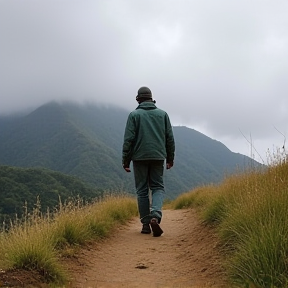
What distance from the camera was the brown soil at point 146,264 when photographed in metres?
3.77

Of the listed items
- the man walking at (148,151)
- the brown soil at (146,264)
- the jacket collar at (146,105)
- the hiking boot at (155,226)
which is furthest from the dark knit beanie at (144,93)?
the brown soil at (146,264)

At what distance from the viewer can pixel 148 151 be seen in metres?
6.31

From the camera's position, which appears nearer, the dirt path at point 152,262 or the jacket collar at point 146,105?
the dirt path at point 152,262

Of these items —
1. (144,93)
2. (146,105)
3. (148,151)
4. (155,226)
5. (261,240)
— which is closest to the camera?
(261,240)

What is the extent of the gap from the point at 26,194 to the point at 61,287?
45.2 meters

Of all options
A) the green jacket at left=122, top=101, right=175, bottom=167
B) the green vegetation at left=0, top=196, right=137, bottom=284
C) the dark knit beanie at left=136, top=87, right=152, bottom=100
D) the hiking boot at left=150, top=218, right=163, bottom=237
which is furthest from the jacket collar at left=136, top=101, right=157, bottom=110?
the green vegetation at left=0, top=196, right=137, bottom=284

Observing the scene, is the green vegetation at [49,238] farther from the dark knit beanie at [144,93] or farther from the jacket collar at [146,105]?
the dark knit beanie at [144,93]

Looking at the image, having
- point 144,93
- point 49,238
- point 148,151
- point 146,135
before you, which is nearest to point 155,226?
point 148,151

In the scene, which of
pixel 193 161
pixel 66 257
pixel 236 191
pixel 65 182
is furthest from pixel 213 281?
pixel 193 161

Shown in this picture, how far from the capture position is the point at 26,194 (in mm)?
46531

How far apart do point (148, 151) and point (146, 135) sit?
10.6 inches

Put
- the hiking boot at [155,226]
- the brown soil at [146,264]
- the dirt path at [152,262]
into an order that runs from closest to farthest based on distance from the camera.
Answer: the brown soil at [146,264] < the dirt path at [152,262] < the hiking boot at [155,226]

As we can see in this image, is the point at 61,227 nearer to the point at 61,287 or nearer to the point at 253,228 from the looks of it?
the point at 61,287

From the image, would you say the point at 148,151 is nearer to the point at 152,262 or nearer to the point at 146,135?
the point at 146,135
